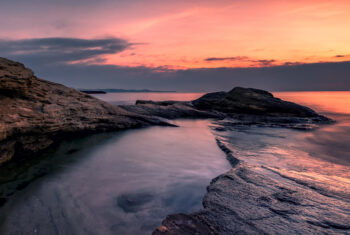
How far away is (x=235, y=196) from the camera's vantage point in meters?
3.07

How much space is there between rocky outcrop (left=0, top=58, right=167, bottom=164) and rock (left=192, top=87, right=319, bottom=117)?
13469mm

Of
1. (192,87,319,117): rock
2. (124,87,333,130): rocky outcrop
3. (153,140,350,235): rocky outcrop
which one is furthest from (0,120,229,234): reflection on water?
(192,87,319,117): rock

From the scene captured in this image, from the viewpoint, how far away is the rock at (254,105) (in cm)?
1702

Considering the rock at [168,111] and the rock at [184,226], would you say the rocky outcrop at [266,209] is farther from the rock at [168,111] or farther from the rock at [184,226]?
the rock at [168,111]

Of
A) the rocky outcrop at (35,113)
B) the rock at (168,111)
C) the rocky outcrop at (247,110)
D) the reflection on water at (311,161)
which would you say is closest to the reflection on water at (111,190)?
the rocky outcrop at (35,113)

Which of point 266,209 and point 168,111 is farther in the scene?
point 168,111

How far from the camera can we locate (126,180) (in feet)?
13.3

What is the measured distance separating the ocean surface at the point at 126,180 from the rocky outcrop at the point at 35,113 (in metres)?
0.56

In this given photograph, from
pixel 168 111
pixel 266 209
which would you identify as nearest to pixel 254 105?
pixel 168 111

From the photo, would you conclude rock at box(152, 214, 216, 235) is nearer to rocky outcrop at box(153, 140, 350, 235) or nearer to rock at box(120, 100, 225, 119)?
rocky outcrop at box(153, 140, 350, 235)

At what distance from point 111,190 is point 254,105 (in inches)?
657

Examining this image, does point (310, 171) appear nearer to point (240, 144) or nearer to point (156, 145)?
point (240, 144)

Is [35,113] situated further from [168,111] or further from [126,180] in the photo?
[168,111]

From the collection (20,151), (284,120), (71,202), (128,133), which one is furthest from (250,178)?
(284,120)
